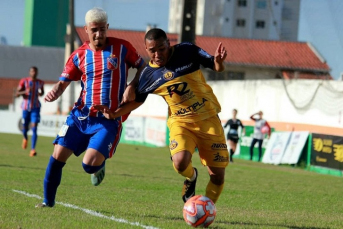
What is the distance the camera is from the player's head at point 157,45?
792cm

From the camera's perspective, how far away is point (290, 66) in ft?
208

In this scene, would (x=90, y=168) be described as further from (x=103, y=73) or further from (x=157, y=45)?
(x=157, y=45)

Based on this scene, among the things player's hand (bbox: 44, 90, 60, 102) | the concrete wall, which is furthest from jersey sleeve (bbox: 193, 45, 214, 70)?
the concrete wall

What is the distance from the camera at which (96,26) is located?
821 centimetres

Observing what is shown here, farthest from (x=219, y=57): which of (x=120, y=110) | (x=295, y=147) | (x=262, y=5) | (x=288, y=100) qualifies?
(x=262, y=5)

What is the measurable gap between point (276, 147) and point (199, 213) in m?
19.3

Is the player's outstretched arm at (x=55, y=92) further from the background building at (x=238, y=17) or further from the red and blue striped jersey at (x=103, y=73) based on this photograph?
the background building at (x=238, y=17)

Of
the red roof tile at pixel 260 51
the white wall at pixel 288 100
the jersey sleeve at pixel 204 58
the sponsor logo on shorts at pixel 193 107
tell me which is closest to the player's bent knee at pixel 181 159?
the sponsor logo on shorts at pixel 193 107

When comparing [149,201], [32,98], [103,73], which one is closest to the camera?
[103,73]

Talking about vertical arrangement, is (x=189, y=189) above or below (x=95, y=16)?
below

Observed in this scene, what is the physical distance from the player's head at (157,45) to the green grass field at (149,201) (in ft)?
5.74

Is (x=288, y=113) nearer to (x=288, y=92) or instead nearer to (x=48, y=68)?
(x=288, y=92)

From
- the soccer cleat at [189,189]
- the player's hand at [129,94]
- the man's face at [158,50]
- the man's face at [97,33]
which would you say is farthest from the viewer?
the soccer cleat at [189,189]

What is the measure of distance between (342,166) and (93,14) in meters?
14.3
